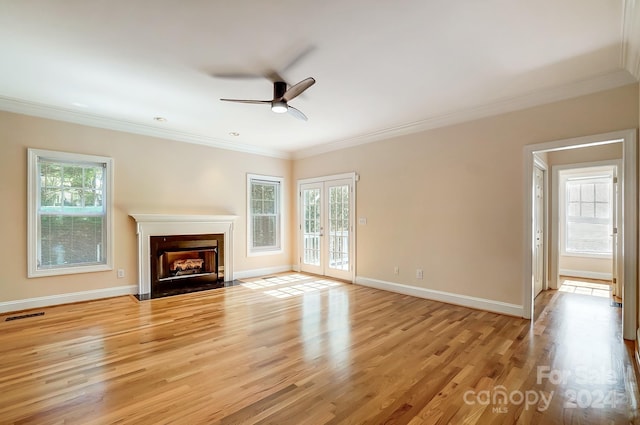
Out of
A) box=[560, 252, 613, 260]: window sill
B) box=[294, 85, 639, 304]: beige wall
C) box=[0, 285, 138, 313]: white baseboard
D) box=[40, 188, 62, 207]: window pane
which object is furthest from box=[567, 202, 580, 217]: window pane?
box=[40, 188, 62, 207]: window pane

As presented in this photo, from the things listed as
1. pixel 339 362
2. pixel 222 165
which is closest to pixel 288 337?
pixel 339 362

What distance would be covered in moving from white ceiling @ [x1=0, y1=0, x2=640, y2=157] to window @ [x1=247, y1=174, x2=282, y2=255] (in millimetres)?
2283

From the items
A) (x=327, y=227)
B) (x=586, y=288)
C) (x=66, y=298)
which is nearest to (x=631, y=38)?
(x=586, y=288)

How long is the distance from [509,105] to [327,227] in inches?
149

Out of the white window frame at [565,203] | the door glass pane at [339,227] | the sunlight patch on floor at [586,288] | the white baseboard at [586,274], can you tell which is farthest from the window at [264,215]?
the white baseboard at [586,274]

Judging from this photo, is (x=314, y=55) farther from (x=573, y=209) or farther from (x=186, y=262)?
(x=573, y=209)

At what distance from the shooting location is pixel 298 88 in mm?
2932

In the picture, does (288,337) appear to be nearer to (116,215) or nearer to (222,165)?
(116,215)

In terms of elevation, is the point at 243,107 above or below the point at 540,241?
above

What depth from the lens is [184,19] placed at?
2305 mm

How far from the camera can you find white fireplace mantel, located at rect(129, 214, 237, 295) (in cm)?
493

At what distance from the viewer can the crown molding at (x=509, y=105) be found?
3.21 metres

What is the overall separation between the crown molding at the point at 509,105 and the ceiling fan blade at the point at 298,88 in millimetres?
2513

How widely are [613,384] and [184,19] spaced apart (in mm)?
4323
